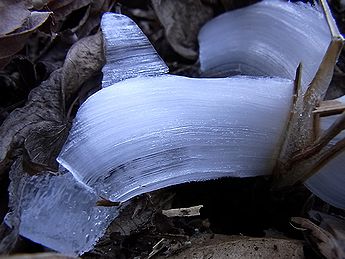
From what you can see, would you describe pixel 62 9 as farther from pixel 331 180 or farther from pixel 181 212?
pixel 331 180

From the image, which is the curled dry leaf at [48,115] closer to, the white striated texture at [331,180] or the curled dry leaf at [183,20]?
the curled dry leaf at [183,20]

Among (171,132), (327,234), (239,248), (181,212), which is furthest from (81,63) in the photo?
(327,234)

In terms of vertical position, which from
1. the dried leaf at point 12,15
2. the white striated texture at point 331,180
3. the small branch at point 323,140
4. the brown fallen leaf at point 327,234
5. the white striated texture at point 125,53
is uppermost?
the dried leaf at point 12,15

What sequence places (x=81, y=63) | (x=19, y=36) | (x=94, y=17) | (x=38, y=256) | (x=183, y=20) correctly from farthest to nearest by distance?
1. (x=183, y=20)
2. (x=94, y=17)
3. (x=81, y=63)
4. (x=19, y=36)
5. (x=38, y=256)

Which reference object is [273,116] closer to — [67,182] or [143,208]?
[143,208]

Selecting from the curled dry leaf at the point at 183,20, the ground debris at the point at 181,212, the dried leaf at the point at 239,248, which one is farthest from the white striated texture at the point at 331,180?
the curled dry leaf at the point at 183,20

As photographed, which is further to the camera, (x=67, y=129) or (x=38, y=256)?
(x=67, y=129)
